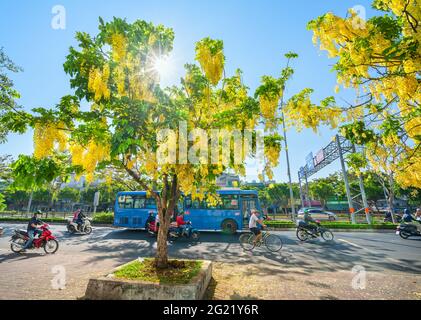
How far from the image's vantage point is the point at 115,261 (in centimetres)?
774

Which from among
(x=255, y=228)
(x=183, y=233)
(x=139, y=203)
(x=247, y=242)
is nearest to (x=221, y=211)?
(x=183, y=233)

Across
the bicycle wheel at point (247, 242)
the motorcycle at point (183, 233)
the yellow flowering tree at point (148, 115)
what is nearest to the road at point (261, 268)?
the bicycle wheel at point (247, 242)

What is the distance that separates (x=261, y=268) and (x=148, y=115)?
553 cm

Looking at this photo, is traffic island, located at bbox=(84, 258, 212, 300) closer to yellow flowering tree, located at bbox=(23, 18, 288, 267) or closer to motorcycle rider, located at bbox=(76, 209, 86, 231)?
yellow flowering tree, located at bbox=(23, 18, 288, 267)

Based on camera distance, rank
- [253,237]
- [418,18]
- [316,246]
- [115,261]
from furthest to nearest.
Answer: [316,246] → [253,237] → [115,261] → [418,18]

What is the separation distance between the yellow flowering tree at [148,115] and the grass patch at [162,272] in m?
0.33

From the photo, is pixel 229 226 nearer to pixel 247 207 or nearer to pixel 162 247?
pixel 247 207

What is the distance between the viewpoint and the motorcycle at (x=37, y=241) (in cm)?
895

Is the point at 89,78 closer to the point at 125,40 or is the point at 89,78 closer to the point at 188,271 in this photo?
the point at 125,40

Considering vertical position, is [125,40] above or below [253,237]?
above

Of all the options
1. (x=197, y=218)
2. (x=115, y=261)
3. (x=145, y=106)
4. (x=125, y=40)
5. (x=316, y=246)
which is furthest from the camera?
(x=197, y=218)
